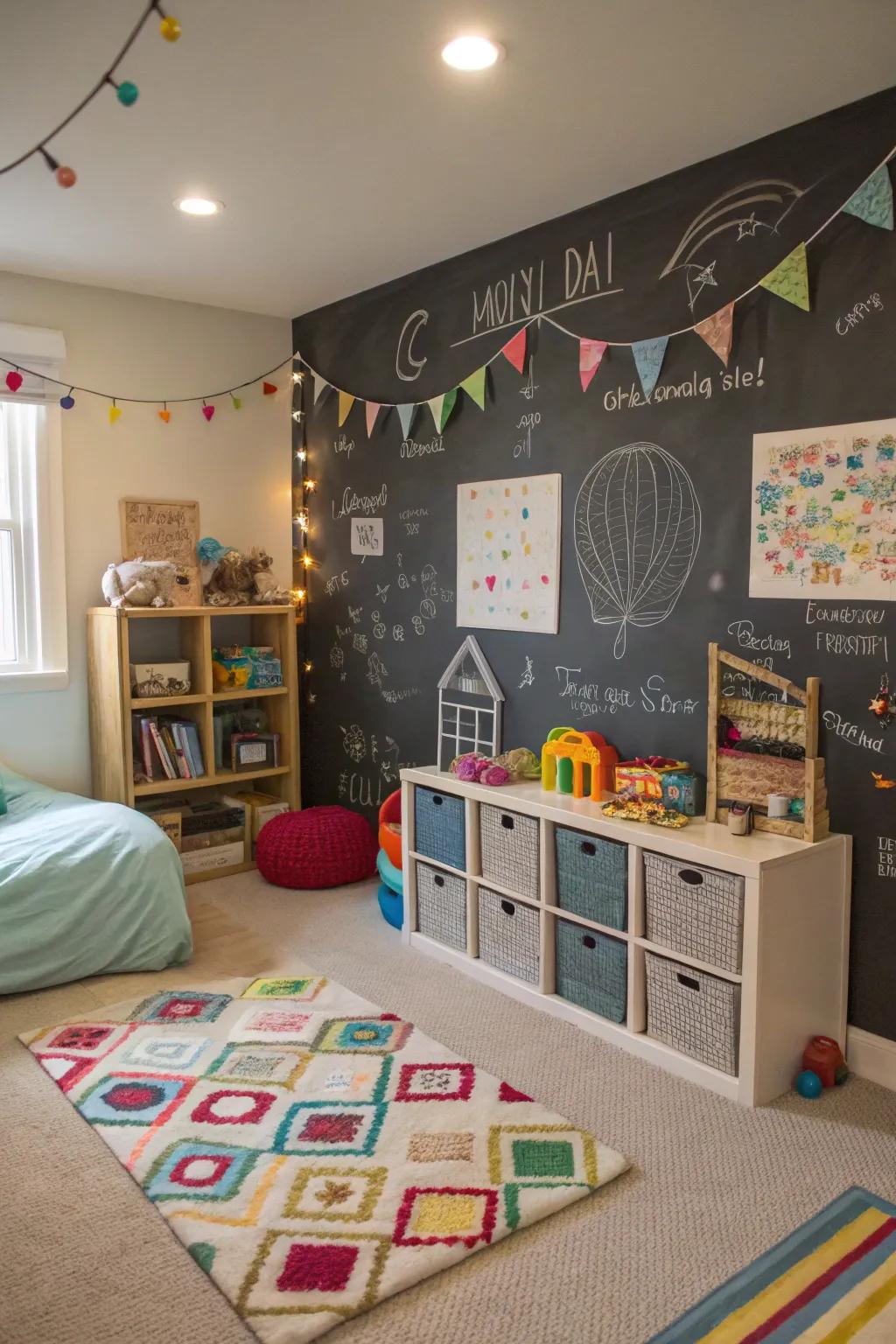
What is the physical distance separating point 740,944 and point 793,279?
162 cm

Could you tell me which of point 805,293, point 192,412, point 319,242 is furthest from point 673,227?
point 192,412

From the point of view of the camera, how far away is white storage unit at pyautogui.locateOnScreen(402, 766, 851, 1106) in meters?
2.30

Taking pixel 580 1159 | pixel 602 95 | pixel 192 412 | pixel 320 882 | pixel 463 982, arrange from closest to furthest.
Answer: pixel 580 1159, pixel 602 95, pixel 463 982, pixel 320 882, pixel 192 412

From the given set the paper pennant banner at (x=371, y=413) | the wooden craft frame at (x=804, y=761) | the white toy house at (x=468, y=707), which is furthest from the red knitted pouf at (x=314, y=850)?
the wooden craft frame at (x=804, y=761)

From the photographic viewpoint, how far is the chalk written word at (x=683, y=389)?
2.61 meters

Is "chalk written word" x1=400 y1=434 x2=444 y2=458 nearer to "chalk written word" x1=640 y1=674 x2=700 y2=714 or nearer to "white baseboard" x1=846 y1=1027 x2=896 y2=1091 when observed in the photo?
"chalk written word" x1=640 y1=674 x2=700 y2=714

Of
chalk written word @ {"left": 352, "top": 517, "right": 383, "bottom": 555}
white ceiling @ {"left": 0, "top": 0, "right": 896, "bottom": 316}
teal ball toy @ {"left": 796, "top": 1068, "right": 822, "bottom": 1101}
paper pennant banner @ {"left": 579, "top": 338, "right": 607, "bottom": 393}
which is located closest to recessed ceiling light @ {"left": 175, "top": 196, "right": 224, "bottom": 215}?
white ceiling @ {"left": 0, "top": 0, "right": 896, "bottom": 316}

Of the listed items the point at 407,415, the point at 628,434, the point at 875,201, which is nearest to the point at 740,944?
the point at 628,434

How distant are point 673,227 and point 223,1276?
2.74m

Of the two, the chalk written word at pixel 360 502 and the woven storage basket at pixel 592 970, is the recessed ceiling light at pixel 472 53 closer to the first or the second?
the chalk written word at pixel 360 502

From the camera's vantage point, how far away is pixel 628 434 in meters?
2.93

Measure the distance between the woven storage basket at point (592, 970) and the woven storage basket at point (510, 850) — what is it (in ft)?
0.51

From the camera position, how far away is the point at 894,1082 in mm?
2420

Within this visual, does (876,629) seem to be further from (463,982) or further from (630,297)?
(463,982)
